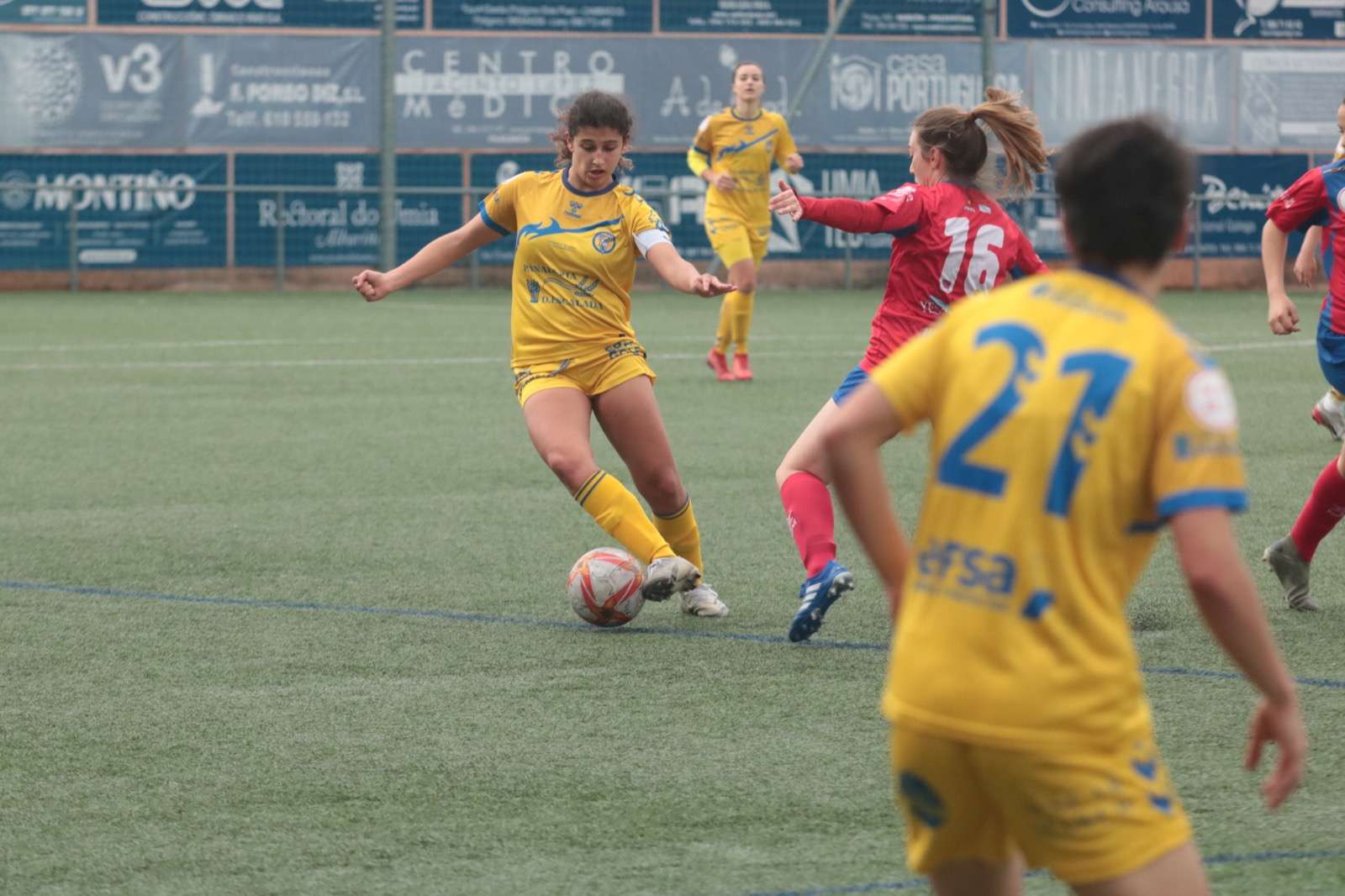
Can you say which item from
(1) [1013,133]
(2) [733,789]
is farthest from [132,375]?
(2) [733,789]

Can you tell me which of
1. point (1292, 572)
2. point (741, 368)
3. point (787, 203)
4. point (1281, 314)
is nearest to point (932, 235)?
point (787, 203)

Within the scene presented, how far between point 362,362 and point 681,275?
1037 cm

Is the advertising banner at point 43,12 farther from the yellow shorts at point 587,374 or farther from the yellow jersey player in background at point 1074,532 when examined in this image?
the yellow jersey player in background at point 1074,532

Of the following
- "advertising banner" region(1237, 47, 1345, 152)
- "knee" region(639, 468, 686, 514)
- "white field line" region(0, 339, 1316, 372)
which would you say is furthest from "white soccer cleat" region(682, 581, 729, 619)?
"advertising banner" region(1237, 47, 1345, 152)

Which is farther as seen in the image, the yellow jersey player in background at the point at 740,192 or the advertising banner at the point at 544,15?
Result: the advertising banner at the point at 544,15

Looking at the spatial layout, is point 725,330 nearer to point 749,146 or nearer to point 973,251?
point 749,146

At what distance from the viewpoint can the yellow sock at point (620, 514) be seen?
6504 millimetres

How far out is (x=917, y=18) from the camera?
92.3 ft

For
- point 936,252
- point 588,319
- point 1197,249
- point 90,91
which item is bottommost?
point 588,319

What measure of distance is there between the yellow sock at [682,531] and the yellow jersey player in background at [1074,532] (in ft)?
13.7

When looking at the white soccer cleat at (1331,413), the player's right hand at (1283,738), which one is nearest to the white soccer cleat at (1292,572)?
the white soccer cleat at (1331,413)

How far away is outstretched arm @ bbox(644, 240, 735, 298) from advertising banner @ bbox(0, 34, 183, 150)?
1991 cm

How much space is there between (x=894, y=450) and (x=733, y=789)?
21.9 feet

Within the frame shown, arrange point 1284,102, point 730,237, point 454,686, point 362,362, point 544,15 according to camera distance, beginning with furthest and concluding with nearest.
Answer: point 1284,102
point 544,15
point 362,362
point 730,237
point 454,686
